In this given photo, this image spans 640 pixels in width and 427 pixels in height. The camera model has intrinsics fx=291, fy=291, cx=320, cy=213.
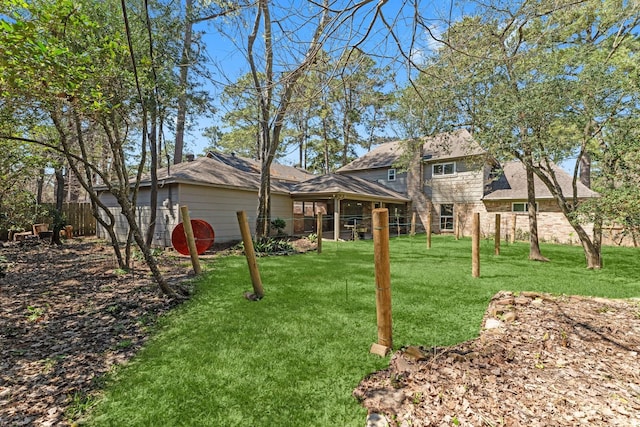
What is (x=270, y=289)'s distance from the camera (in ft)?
17.5

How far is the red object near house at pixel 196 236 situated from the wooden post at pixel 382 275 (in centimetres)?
594

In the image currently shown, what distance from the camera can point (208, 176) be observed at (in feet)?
38.2

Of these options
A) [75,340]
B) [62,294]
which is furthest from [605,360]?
[62,294]

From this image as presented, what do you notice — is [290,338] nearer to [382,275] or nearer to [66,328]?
[382,275]

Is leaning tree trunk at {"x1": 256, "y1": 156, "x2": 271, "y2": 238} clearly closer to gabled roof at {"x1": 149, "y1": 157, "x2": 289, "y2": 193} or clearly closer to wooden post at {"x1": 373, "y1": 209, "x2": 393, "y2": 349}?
gabled roof at {"x1": 149, "y1": 157, "x2": 289, "y2": 193}

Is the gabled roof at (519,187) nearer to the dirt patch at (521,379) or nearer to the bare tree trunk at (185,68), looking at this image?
the dirt patch at (521,379)

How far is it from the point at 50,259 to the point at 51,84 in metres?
7.26

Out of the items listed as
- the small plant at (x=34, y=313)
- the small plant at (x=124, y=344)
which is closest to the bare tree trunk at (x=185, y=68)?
the small plant at (x=34, y=313)

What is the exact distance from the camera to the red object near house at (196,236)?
8348mm

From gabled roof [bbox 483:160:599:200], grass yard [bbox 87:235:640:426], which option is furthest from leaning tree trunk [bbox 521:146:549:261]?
gabled roof [bbox 483:160:599:200]

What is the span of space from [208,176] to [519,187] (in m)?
15.2

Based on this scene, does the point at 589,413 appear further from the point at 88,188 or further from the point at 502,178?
the point at 502,178

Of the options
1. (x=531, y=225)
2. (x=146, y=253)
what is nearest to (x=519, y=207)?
(x=531, y=225)

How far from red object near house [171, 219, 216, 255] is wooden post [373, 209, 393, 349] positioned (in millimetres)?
5941
